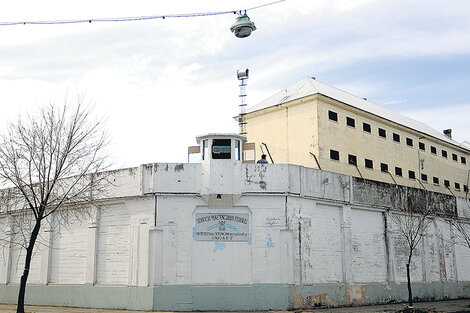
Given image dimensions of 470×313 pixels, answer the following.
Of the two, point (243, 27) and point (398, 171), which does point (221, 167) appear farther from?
point (398, 171)

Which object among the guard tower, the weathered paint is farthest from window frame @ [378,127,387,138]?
the guard tower

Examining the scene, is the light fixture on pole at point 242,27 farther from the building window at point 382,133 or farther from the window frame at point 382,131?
the building window at point 382,133

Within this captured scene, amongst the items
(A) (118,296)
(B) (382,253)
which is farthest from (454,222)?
(A) (118,296)

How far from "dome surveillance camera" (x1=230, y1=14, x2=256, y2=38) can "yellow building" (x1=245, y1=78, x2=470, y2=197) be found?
1064 cm

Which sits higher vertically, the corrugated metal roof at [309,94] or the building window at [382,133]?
the corrugated metal roof at [309,94]

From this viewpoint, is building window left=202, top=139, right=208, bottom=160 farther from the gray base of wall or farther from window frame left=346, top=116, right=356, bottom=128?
window frame left=346, top=116, right=356, bottom=128

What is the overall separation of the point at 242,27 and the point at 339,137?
13.3 m

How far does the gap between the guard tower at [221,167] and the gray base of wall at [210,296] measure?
11.8ft

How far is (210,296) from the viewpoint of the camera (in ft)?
61.9

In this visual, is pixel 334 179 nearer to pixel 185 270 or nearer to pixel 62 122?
pixel 185 270

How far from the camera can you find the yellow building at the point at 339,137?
27.5 m

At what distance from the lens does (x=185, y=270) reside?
19172mm

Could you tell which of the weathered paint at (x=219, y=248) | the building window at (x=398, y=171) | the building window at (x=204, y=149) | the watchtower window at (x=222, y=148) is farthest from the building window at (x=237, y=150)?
the building window at (x=398, y=171)

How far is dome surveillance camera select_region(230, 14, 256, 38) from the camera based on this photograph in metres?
Answer: 16.5
